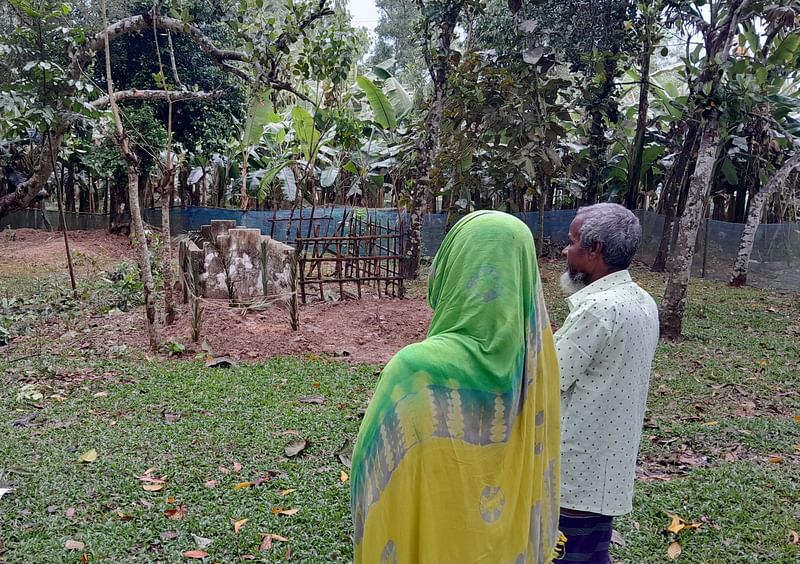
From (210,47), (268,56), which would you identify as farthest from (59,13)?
(268,56)

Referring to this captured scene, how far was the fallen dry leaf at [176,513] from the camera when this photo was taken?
363cm

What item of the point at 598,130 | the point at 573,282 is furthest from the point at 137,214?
the point at 598,130

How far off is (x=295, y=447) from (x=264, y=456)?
23cm

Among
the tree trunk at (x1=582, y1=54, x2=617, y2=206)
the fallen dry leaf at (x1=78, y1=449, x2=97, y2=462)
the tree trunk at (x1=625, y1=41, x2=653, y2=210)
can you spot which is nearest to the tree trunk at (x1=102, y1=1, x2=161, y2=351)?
the fallen dry leaf at (x1=78, y1=449, x2=97, y2=462)

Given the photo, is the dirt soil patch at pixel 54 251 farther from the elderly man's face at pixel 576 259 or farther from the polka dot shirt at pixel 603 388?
the polka dot shirt at pixel 603 388

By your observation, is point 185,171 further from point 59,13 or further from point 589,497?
point 589,497

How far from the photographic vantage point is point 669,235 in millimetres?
13570

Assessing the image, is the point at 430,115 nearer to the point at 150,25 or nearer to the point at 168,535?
the point at 150,25


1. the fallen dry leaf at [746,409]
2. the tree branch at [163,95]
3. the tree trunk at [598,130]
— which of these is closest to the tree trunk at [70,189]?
the tree branch at [163,95]

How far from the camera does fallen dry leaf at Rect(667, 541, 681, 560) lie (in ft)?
11.1

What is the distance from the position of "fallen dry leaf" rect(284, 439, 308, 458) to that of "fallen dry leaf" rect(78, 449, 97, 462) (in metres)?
1.28

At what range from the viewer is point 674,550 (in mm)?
3428

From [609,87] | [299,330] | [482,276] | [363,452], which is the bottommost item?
[299,330]

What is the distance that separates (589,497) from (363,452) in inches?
36.3
